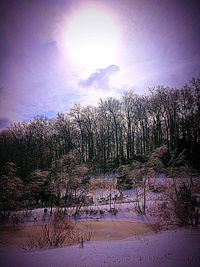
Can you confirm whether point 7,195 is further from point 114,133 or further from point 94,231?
point 114,133

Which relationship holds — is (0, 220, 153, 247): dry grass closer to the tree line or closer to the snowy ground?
the snowy ground

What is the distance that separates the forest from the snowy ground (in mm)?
21946

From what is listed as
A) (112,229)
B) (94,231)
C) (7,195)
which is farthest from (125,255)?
(7,195)

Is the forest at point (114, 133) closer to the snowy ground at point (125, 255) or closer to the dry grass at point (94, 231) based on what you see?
the dry grass at point (94, 231)

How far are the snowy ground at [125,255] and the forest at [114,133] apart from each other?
21946mm

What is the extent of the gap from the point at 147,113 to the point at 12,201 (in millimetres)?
31560

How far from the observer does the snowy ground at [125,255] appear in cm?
757

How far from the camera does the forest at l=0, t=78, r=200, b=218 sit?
1499 inches

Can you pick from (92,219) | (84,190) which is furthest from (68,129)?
(92,219)

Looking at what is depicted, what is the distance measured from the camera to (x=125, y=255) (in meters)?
8.36

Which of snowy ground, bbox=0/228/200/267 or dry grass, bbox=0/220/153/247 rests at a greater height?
snowy ground, bbox=0/228/200/267

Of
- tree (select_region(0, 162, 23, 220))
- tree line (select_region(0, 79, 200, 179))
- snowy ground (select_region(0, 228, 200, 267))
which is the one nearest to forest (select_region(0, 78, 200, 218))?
tree line (select_region(0, 79, 200, 179))

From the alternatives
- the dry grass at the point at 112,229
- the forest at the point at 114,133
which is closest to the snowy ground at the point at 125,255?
the dry grass at the point at 112,229

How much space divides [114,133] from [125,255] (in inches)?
1611
